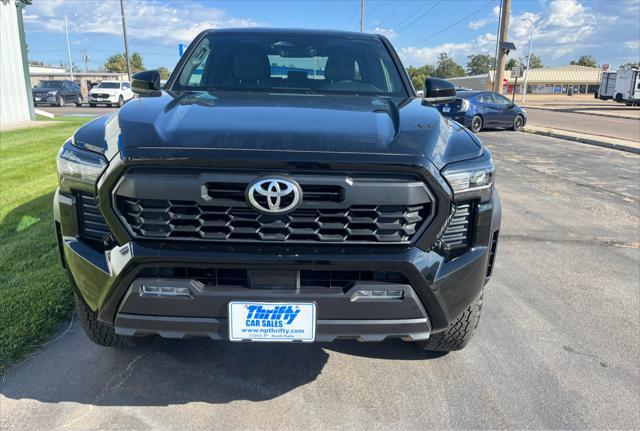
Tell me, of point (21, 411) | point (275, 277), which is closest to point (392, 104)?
point (275, 277)

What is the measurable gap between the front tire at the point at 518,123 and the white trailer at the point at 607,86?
28.5 meters

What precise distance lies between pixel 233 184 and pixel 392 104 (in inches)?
50.7

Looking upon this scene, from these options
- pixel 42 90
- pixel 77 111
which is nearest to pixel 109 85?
pixel 42 90

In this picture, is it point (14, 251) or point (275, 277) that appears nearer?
point (275, 277)

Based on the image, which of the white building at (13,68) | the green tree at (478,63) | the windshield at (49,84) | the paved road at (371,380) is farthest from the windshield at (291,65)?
the green tree at (478,63)

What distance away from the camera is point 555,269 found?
4500 millimetres

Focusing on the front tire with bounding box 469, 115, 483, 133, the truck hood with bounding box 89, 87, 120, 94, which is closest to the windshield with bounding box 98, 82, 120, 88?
the truck hood with bounding box 89, 87, 120, 94

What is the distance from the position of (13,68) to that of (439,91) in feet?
55.2

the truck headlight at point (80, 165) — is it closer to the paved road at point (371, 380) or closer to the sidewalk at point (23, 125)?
the paved road at point (371, 380)

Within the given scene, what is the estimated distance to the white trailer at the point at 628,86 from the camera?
38750 millimetres

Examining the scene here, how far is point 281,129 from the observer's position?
2.23m

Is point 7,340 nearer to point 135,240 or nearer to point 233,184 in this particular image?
point 135,240

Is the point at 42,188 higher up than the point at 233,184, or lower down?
lower down

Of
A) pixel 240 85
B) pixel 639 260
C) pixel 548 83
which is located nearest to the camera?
pixel 240 85
